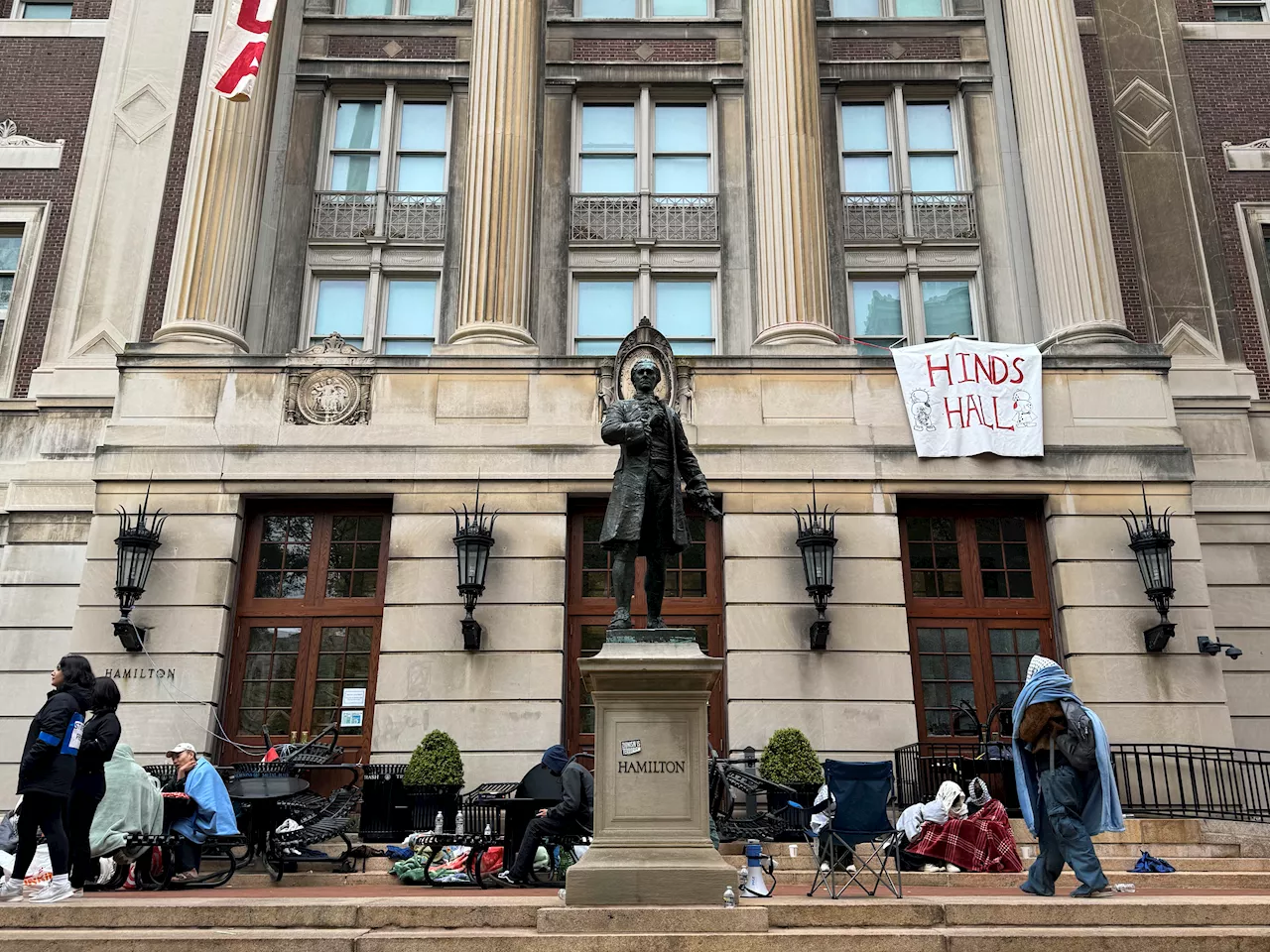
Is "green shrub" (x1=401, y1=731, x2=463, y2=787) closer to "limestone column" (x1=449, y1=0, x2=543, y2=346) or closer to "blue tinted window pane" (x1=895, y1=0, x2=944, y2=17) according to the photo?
"limestone column" (x1=449, y1=0, x2=543, y2=346)

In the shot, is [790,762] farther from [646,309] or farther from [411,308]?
[411,308]

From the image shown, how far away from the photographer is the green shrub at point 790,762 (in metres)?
14.7

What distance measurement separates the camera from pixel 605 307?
22141mm

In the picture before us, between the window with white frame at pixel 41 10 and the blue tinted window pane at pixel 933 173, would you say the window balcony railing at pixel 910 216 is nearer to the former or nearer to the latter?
the blue tinted window pane at pixel 933 173

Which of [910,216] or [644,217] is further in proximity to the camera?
[910,216]

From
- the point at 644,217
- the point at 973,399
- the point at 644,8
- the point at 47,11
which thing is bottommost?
the point at 973,399

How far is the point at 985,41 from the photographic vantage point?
77.2 ft

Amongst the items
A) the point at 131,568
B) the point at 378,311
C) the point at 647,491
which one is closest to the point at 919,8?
the point at 378,311

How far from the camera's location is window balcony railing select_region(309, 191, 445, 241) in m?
22.4

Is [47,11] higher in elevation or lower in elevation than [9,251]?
higher

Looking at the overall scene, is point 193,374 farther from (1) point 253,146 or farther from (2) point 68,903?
(2) point 68,903

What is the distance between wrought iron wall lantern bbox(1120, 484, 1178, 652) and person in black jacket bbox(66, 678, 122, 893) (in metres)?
13.6

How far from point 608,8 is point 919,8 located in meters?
6.48

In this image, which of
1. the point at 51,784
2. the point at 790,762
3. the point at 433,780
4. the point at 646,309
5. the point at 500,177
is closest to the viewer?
the point at 51,784
